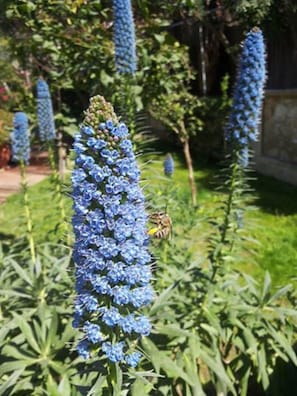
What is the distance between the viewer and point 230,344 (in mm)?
3262

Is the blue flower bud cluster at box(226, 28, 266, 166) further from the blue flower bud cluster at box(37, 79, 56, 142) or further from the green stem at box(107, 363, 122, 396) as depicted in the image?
the green stem at box(107, 363, 122, 396)

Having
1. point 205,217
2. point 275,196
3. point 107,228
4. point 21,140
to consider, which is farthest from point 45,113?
point 275,196

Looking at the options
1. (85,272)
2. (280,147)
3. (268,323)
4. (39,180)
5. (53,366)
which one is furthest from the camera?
(39,180)

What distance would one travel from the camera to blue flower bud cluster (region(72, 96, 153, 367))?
1524 mm

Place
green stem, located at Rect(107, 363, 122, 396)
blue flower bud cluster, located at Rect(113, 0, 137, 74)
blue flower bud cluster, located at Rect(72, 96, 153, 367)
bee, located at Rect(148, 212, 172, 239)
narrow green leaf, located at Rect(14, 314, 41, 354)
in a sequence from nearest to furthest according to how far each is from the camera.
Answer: blue flower bud cluster, located at Rect(72, 96, 153, 367) → green stem, located at Rect(107, 363, 122, 396) → bee, located at Rect(148, 212, 172, 239) → narrow green leaf, located at Rect(14, 314, 41, 354) → blue flower bud cluster, located at Rect(113, 0, 137, 74)

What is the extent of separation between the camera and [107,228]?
154cm

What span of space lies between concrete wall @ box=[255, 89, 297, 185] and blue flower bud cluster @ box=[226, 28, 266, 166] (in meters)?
5.03

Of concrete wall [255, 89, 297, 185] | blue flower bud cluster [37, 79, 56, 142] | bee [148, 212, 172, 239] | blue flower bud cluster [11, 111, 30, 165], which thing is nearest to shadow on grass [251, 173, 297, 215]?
concrete wall [255, 89, 297, 185]

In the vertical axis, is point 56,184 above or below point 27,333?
above

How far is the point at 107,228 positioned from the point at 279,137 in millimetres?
7038

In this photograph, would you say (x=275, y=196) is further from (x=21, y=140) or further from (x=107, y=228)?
(x=107, y=228)

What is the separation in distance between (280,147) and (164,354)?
241 inches

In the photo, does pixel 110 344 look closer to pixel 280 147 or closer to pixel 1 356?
pixel 1 356

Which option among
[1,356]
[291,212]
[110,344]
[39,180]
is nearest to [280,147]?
[291,212]
